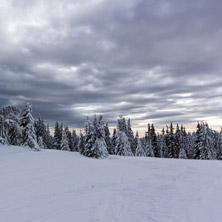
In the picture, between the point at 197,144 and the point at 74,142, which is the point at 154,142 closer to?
the point at 197,144

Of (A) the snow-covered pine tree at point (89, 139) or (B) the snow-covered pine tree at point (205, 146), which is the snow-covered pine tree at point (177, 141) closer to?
(B) the snow-covered pine tree at point (205, 146)

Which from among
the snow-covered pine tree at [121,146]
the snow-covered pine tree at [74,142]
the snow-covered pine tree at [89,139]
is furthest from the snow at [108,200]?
the snow-covered pine tree at [74,142]

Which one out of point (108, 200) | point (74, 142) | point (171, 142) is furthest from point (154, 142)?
point (108, 200)

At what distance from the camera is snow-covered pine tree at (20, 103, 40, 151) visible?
2505 centimetres

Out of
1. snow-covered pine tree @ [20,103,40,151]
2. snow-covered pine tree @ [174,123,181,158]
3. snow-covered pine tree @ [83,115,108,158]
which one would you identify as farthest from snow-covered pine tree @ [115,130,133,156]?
snow-covered pine tree @ [20,103,40,151]

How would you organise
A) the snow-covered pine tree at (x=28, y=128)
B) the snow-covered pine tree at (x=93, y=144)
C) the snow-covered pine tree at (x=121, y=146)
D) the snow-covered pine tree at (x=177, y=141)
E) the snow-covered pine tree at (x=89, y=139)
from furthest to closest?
the snow-covered pine tree at (x=177, y=141) < the snow-covered pine tree at (x=121, y=146) < the snow-covered pine tree at (x=89, y=139) < the snow-covered pine tree at (x=93, y=144) < the snow-covered pine tree at (x=28, y=128)

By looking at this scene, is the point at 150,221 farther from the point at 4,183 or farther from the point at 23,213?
the point at 4,183

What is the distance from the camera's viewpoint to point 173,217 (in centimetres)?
504

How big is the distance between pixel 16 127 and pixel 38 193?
74.2 feet

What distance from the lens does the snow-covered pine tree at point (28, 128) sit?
82.2 feet

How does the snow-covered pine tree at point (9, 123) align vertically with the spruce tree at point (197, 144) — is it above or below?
above

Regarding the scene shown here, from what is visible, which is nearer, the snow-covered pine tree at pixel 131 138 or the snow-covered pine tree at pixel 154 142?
the snow-covered pine tree at pixel 154 142

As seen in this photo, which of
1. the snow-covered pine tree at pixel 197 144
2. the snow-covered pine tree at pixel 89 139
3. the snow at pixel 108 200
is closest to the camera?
the snow at pixel 108 200

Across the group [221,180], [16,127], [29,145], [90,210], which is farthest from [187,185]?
[16,127]
